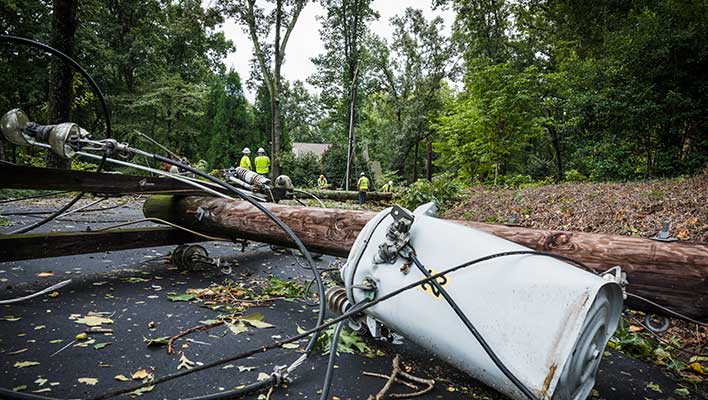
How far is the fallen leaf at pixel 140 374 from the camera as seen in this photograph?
159cm

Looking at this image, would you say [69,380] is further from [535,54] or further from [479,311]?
[535,54]

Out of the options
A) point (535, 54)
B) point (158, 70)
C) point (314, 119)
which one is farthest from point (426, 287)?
point (314, 119)

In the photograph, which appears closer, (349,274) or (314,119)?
(349,274)

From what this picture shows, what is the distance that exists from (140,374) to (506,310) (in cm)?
157

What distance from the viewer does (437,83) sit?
25.2m

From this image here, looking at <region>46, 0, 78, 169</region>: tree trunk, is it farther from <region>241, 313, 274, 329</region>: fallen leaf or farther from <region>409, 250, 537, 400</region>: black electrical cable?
<region>409, 250, 537, 400</region>: black electrical cable

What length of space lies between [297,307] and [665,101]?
10.8m

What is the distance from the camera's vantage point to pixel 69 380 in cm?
153

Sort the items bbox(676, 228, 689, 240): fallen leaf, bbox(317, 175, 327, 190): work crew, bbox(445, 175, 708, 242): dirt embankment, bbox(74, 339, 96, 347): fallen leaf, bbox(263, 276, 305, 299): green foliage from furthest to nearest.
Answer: bbox(317, 175, 327, 190): work crew
bbox(445, 175, 708, 242): dirt embankment
bbox(676, 228, 689, 240): fallen leaf
bbox(263, 276, 305, 299): green foliage
bbox(74, 339, 96, 347): fallen leaf

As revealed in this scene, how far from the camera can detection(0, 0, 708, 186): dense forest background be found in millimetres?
9422

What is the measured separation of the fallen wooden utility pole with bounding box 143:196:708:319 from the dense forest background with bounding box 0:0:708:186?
7648 millimetres

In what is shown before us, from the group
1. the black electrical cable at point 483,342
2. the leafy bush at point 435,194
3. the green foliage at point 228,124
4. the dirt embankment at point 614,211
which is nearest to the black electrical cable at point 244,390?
the black electrical cable at point 483,342

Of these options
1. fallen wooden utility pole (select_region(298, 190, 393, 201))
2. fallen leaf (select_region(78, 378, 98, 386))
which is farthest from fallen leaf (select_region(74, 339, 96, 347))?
fallen wooden utility pole (select_region(298, 190, 393, 201))

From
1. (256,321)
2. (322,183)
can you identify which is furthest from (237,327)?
(322,183)
